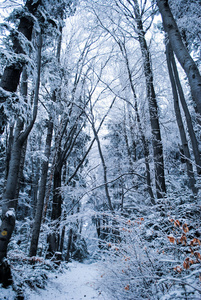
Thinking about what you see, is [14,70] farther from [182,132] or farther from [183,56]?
[182,132]

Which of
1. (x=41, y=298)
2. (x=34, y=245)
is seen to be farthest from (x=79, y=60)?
(x=41, y=298)

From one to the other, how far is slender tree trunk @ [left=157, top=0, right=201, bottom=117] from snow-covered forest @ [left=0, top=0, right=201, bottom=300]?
0.06 feet

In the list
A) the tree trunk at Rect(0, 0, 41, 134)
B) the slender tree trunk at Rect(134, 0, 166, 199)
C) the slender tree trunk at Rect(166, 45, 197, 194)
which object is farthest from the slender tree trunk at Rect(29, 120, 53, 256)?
the slender tree trunk at Rect(166, 45, 197, 194)

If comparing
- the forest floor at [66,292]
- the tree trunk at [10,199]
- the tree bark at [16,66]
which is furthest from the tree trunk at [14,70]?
the forest floor at [66,292]

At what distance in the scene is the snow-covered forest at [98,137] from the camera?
2.46 m

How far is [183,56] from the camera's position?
10.7 feet

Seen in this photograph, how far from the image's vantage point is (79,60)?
7.88 meters

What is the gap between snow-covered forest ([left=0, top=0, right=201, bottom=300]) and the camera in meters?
2.46

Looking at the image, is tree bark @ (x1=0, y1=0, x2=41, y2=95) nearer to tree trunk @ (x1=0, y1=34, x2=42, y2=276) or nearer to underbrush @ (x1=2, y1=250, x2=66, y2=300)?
tree trunk @ (x1=0, y1=34, x2=42, y2=276)

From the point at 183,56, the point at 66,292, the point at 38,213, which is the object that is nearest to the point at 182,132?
the point at 183,56

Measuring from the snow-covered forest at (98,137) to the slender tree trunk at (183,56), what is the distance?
0.02 m

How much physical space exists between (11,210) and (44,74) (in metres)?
4.63

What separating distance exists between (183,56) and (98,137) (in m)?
4.58

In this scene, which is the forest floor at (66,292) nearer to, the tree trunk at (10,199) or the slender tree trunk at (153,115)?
the tree trunk at (10,199)
